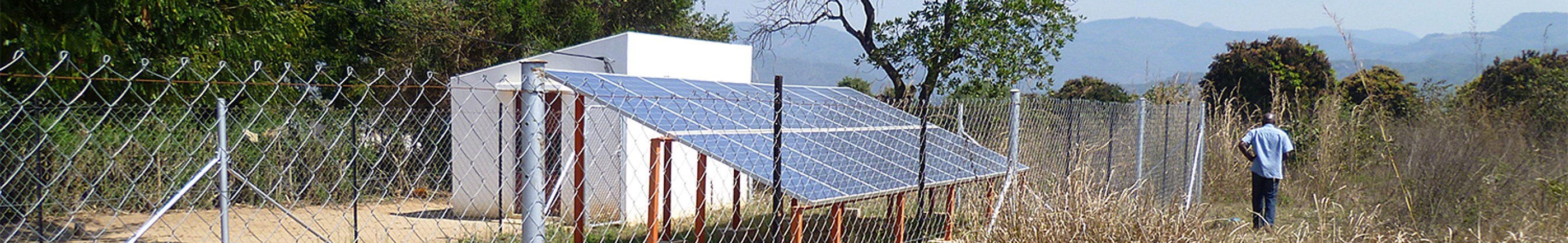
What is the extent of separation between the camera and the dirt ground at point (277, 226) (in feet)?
29.0

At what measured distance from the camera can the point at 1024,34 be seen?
1345cm

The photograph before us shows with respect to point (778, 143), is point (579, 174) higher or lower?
lower

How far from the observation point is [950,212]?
6.07 metres

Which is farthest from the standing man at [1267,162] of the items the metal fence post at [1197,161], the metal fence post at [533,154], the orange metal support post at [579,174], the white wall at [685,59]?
the metal fence post at [533,154]

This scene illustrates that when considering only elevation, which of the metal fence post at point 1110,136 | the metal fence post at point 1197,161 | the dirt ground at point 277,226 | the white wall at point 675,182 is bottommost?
the dirt ground at point 277,226

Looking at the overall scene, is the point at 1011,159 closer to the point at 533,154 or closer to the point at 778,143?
the point at 778,143

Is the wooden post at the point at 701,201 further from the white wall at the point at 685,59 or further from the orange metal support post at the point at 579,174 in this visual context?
the white wall at the point at 685,59

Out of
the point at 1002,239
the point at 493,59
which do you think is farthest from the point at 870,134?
the point at 493,59

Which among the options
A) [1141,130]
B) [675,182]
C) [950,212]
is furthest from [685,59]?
[950,212]

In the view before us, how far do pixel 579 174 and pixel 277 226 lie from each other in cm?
510

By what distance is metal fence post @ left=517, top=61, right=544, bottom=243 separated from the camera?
9.13 feet

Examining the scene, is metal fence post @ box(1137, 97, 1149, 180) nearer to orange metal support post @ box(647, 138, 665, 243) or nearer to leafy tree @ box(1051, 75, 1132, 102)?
orange metal support post @ box(647, 138, 665, 243)

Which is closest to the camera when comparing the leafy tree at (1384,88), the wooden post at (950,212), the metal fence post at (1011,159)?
the metal fence post at (1011,159)

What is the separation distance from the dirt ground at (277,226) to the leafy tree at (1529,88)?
31.5 ft
